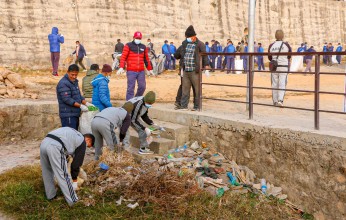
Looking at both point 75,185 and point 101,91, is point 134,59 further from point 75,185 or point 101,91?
point 75,185

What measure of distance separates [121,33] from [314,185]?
664 inches

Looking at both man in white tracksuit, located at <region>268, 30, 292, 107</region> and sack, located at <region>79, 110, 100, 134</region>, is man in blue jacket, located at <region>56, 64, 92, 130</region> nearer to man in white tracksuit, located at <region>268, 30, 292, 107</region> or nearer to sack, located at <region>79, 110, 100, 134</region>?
sack, located at <region>79, 110, 100, 134</region>

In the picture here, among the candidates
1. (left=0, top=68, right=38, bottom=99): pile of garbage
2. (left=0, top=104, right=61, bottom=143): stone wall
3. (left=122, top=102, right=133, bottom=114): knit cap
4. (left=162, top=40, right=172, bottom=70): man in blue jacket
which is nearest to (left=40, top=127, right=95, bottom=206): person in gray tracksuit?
(left=122, top=102, right=133, bottom=114): knit cap

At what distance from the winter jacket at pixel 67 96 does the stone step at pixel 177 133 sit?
1.87 m

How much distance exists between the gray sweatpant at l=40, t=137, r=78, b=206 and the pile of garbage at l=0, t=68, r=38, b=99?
623cm

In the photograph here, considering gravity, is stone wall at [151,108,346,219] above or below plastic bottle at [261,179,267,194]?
above

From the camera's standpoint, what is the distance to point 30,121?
426 inches

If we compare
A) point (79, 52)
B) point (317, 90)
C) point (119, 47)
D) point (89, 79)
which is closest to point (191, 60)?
point (89, 79)

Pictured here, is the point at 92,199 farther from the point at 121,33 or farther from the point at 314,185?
Result: the point at 121,33

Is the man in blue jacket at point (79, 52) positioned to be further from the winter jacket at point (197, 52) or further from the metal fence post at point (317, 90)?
the metal fence post at point (317, 90)

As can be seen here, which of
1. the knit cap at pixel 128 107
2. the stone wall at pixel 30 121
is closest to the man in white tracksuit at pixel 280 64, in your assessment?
the knit cap at pixel 128 107

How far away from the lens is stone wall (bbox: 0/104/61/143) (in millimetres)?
10594

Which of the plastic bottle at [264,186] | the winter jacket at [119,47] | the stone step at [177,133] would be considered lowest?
the plastic bottle at [264,186]

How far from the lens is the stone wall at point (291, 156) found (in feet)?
23.2
